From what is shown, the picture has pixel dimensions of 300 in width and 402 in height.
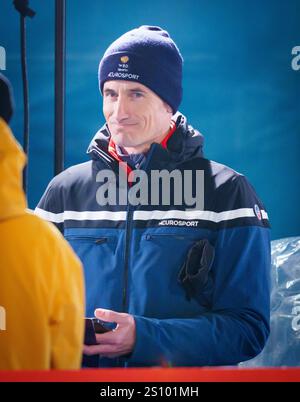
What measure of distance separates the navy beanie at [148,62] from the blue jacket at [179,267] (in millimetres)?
176

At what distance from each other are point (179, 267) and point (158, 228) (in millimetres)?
166

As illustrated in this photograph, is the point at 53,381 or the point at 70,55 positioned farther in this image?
the point at 70,55

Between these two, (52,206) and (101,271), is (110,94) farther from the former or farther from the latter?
(101,271)

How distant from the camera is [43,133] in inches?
104

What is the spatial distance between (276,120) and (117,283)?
0.89m

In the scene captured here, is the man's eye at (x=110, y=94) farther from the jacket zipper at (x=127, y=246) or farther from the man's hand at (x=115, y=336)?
the man's hand at (x=115, y=336)

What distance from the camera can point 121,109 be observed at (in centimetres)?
258

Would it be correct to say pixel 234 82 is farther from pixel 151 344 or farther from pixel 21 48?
pixel 151 344

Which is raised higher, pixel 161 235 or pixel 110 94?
pixel 110 94

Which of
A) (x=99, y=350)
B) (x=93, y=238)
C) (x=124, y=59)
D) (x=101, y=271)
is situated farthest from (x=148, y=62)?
(x=99, y=350)

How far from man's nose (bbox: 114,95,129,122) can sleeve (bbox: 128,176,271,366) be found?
1.66 ft

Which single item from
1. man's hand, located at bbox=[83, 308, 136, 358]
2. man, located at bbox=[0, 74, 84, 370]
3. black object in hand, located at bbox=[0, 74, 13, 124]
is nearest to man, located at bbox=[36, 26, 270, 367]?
man's hand, located at bbox=[83, 308, 136, 358]
